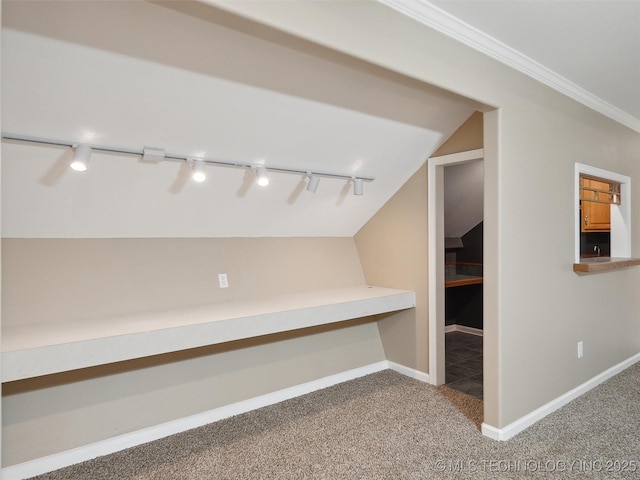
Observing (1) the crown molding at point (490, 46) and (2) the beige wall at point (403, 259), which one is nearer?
(1) the crown molding at point (490, 46)

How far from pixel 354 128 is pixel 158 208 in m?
1.35

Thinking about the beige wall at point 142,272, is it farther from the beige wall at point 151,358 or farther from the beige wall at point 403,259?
the beige wall at point 403,259

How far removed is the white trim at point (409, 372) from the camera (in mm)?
3535

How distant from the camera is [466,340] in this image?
5066 millimetres

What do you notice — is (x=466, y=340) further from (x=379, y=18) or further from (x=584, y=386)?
(x=379, y=18)

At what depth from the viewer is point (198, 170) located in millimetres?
2330

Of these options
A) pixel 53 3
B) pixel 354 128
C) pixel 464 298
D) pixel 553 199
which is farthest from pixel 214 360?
pixel 464 298

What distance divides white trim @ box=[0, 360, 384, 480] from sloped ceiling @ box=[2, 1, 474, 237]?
1229 millimetres

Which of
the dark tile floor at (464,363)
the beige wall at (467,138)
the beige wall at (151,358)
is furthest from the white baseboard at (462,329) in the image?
the beige wall at (467,138)

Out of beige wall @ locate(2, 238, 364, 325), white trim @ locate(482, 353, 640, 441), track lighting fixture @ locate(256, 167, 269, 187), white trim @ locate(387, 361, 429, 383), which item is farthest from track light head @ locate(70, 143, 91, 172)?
white trim @ locate(387, 361, 429, 383)

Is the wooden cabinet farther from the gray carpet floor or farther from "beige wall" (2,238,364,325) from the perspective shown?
"beige wall" (2,238,364,325)

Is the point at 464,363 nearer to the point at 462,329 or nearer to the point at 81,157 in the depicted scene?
the point at 462,329

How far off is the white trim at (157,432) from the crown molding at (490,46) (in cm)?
251

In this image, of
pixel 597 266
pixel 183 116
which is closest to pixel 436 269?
pixel 597 266
